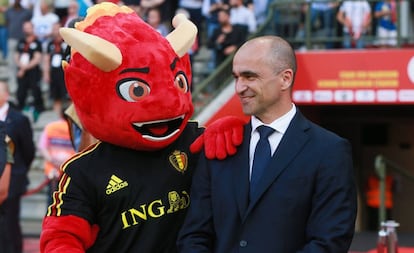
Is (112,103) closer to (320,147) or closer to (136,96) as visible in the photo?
(136,96)

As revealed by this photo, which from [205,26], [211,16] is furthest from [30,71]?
[211,16]

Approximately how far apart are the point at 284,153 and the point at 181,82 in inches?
32.0

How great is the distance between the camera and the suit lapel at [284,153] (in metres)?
3.90

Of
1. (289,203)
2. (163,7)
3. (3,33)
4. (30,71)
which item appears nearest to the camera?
(289,203)

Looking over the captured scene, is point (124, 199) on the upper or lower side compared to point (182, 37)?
lower

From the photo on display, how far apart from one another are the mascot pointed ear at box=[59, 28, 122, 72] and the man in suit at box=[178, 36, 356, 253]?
2.16 feet

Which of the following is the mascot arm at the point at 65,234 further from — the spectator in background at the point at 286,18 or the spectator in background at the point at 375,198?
the spectator in background at the point at 375,198

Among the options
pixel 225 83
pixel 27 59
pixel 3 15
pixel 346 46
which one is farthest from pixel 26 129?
pixel 3 15

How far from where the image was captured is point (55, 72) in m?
14.5

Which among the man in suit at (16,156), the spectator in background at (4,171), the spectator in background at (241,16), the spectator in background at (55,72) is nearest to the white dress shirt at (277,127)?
the spectator in background at (4,171)

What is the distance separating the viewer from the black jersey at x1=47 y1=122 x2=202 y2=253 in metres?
4.33

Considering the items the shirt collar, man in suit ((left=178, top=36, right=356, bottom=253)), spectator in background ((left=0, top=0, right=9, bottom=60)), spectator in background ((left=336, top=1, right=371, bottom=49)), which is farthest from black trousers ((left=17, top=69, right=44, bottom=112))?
man in suit ((left=178, top=36, right=356, bottom=253))

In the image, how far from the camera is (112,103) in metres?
4.39

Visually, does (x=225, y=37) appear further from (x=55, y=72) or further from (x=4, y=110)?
(x=4, y=110)
